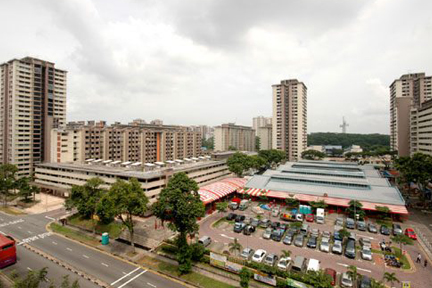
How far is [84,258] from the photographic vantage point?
31703 mm

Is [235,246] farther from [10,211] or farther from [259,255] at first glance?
[10,211]

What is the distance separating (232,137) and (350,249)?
5470 inches

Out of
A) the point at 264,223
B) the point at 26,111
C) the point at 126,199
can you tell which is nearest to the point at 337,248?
the point at 264,223

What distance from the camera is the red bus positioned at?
1123 inches

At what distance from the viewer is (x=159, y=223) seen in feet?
146

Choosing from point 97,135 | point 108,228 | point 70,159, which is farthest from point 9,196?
point 108,228

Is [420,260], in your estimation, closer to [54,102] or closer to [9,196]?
[9,196]

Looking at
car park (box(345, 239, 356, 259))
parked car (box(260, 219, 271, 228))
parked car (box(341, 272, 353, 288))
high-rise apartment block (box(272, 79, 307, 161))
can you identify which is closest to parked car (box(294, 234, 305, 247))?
car park (box(345, 239, 356, 259))

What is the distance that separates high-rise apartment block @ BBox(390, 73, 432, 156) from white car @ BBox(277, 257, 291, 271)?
9594cm

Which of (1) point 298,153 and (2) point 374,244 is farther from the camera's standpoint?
(1) point 298,153

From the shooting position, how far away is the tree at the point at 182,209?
90.9 feet

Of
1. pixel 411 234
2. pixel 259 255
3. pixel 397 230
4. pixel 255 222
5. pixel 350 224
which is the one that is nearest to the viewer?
pixel 259 255

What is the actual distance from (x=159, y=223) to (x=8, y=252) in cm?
2266

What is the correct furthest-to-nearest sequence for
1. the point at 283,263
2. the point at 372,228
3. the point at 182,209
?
the point at 372,228, the point at 283,263, the point at 182,209
